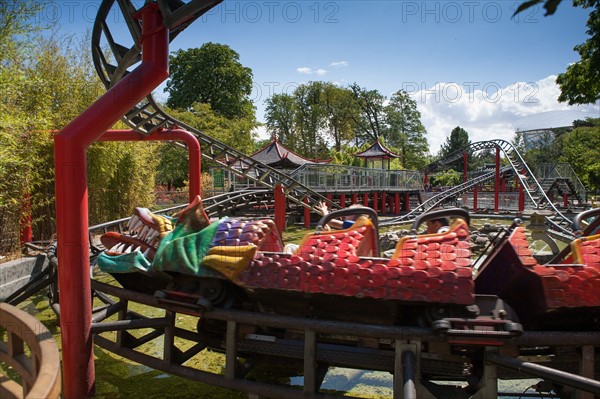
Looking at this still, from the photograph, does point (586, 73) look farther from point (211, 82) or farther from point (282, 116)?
point (282, 116)

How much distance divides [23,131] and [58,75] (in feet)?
8.36

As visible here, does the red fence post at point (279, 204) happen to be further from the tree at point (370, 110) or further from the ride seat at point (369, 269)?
Result: the tree at point (370, 110)

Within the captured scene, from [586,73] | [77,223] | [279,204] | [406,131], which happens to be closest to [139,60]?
[77,223]

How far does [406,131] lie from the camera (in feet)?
140

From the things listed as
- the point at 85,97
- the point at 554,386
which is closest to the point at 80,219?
the point at 554,386

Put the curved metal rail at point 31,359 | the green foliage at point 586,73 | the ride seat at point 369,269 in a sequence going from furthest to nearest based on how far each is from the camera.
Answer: the green foliage at point 586,73
the ride seat at point 369,269
the curved metal rail at point 31,359

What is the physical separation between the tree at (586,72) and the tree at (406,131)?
91.7ft

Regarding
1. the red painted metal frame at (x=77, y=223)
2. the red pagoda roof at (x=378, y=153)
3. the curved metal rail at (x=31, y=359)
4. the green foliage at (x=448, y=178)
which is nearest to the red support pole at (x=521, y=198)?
the red pagoda roof at (x=378, y=153)

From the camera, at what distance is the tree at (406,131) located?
139ft

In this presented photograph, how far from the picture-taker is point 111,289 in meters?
2.70

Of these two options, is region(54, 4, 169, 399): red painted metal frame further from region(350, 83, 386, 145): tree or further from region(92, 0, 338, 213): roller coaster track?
region(350, 83, 386, 145): tree

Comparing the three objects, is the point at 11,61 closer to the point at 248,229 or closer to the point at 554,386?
the point at 248,229

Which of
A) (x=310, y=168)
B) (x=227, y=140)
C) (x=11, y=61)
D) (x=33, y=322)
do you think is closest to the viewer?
(x=33, y=322)

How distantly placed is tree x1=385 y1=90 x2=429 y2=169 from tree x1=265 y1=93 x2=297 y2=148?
10.1 meters
